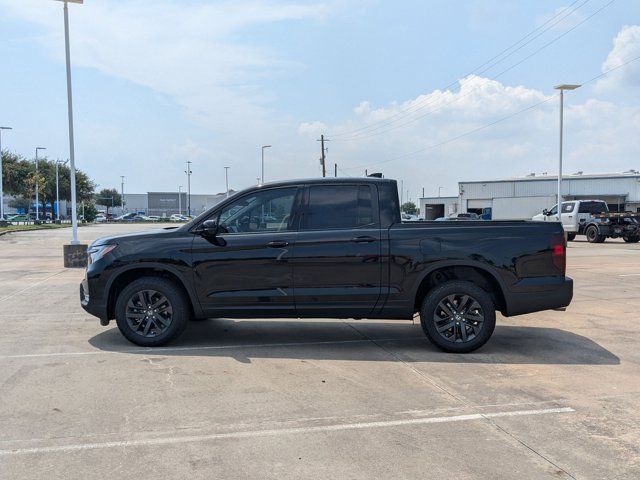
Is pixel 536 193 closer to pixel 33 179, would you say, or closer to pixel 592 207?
pixel 592 207

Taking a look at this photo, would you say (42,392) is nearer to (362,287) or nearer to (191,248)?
(191,248)

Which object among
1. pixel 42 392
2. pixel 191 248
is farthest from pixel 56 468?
pixel 191 248

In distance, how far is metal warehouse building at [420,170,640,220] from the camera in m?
50.4

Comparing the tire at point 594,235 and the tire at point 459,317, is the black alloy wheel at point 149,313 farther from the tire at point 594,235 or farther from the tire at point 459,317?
the tire at point 594,235

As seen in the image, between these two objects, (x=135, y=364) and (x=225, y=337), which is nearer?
(x=135, y=364)

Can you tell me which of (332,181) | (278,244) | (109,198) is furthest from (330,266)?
(109,198)

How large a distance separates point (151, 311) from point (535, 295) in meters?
4.58

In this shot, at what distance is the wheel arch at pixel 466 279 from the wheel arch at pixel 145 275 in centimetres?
266

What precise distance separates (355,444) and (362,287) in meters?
2.61

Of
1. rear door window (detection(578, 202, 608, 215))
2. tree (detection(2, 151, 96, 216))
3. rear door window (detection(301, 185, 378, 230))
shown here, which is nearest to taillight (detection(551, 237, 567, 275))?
rear door window (detection(301, 185, 378, 230))

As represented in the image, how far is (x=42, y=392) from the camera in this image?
505 centimetres

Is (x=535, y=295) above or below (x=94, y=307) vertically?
above

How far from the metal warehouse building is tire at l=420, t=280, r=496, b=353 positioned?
4296cm

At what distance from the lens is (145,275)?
22.0ft
